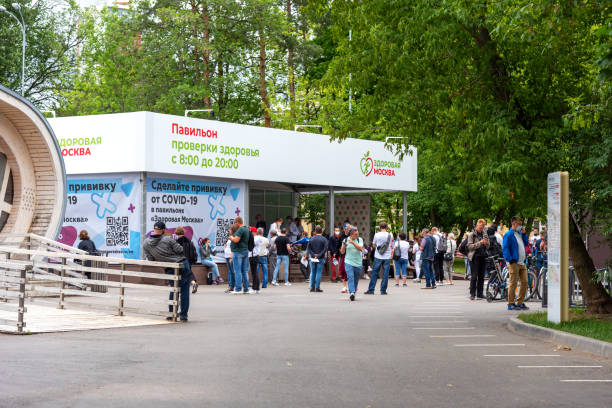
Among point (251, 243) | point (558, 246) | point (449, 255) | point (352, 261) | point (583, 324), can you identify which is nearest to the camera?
point (583, 324)

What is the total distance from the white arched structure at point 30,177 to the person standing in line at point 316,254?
6.31m

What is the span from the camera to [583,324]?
13.4m

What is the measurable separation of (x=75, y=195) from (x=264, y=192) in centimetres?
756

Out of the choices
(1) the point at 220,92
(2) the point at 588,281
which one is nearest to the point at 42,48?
(1) the point at 220,92

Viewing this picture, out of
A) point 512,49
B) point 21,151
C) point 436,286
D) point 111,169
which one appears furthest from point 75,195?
point 512,49

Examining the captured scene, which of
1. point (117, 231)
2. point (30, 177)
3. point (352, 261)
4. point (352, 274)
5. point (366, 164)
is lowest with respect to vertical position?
A: point (352, 274)

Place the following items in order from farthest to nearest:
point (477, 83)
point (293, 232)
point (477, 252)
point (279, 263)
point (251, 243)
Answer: point (293, 232), point (279, 263), point (251, 243), point (477, 252), point (477, 83)

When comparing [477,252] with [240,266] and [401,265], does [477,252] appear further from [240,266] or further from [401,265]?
[401,265]

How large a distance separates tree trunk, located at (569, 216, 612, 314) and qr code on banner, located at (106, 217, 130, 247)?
45.3 feet

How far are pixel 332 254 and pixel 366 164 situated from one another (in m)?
4.35

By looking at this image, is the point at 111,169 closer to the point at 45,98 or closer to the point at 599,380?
the point at 599,380

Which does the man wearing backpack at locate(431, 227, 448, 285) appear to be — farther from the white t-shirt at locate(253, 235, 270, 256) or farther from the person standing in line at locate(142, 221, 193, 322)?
the person standing in line at locate(142, 221, 193, 322)

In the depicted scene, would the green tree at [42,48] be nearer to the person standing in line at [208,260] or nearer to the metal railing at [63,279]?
the person standing in line at [208,260]

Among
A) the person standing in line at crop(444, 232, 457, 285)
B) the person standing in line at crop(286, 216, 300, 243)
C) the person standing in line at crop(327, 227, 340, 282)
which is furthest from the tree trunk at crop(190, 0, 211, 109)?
the person standing in line at crop(444, 232, 457, 285)
